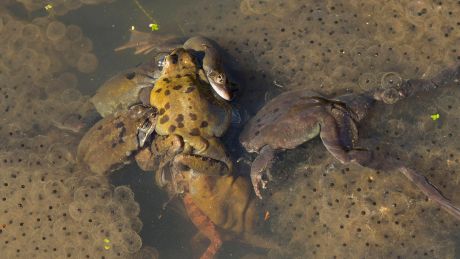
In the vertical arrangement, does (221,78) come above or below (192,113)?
above

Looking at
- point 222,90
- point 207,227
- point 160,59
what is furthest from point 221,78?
point 207,227

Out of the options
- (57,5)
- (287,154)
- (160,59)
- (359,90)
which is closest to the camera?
(359,90)

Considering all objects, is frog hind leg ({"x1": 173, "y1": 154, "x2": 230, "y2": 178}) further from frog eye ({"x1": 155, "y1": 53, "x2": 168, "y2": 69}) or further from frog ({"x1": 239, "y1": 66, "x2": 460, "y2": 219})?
frog eye ({"x1": 155, "y1": 53, "x2": 168, "y2": 69})

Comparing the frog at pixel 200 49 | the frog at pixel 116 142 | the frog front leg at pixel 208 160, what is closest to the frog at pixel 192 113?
the frog front leg at pixel 208 160

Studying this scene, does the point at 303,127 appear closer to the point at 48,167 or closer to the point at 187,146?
the point at 187,146

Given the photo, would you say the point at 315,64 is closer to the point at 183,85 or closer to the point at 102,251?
the point at 183,85

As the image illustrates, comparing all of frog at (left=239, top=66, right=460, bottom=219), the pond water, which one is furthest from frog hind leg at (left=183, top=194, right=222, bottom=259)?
frog at (left=239, top=66, right=460, bottom=219)
